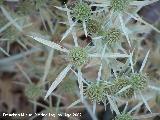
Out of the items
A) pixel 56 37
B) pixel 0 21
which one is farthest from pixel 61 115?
pixel 0 21

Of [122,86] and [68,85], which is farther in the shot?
[68,85]

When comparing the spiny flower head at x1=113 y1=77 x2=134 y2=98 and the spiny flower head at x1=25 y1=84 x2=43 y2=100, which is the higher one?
the spiny flower head at x1=113 y1=77 x2=134 y2=98

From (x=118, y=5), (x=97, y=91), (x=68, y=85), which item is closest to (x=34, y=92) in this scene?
(x=68, y=85)

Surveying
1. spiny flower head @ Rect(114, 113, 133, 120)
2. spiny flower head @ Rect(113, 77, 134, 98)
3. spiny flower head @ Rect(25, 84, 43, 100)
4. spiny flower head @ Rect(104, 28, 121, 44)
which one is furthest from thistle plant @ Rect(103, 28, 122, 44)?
spiny flower head @ Rect(25, 84, 43, 100)

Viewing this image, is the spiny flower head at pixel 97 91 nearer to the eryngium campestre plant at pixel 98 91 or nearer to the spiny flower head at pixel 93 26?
the eryngium campestre plant at pixel 98 91

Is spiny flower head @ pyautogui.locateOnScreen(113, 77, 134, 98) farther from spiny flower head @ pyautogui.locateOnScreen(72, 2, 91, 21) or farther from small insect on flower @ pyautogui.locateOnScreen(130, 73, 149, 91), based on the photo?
spiny flower head @ pyautogui.locateOnScreen(72, 2, 91, 21)

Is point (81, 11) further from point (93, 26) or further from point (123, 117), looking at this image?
point (123, 117)

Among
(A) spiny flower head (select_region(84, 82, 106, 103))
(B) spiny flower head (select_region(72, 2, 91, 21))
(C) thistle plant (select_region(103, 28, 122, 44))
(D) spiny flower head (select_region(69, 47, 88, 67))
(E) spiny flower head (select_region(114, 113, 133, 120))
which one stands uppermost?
(B) spiny flower head (select_region(72, 2, 91, 21))

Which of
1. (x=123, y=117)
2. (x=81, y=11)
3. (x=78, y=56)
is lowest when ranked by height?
(x=123, y=117)
